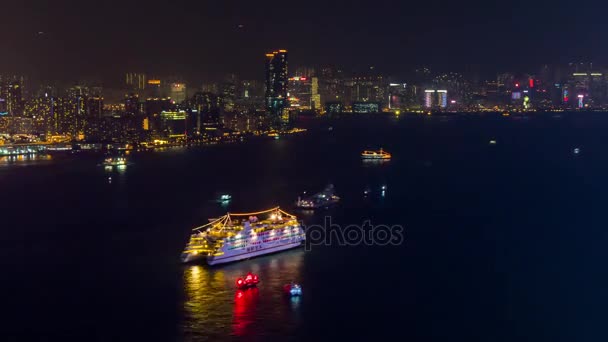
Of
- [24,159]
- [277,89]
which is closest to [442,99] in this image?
[277,89]

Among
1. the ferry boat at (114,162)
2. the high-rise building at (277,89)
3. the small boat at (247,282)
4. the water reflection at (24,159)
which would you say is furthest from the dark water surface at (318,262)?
the high-rise building at (277,89)

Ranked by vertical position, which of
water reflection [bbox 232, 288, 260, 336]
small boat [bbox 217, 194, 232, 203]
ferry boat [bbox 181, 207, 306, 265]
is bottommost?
water reflection [bbox 232, 288, 260, 336]

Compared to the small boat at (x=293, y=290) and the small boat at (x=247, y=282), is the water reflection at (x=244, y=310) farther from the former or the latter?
the small boat at (x=293, y=290)

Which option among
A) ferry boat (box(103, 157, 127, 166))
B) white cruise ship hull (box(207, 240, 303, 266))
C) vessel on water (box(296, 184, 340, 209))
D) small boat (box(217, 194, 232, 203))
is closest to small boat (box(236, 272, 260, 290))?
white cruise ship hull (box(207, 240, 303, 266))

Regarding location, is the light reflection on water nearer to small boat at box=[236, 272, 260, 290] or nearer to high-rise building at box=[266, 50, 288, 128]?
small boat at box=[236, 272, 260, 290]

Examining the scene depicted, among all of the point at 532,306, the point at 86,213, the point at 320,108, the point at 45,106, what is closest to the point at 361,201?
the point at 86,213

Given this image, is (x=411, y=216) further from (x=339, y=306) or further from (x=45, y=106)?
(x=45, y=106)
